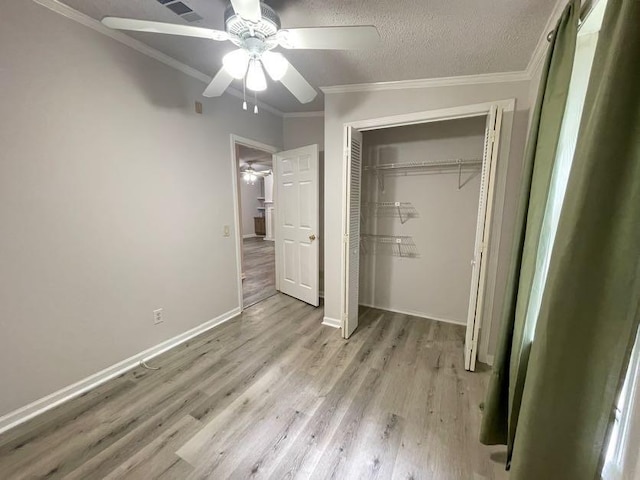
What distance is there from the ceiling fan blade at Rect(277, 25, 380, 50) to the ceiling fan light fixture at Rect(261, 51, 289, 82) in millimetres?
110

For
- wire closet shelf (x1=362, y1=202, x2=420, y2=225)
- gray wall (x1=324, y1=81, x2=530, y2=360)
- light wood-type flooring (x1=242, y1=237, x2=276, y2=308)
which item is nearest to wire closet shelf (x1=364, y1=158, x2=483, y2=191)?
wire closet shelf (x1=362, y1=202, x2=420, y2=225)

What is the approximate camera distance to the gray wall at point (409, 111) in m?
2.05

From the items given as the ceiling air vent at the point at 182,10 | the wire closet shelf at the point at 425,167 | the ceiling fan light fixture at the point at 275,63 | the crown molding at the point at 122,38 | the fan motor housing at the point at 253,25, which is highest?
the crown molding at the point at 122,38

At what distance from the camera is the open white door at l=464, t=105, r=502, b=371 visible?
1.84 metres

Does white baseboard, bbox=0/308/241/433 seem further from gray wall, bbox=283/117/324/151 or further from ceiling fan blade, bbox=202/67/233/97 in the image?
gray wall, bbox=283/117/324/151

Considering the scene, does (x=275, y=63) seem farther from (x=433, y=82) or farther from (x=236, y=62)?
(x=433, y=82)

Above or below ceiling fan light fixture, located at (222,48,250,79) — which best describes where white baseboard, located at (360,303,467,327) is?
below

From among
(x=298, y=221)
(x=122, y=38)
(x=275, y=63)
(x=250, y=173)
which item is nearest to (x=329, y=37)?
(x=275, y=63)

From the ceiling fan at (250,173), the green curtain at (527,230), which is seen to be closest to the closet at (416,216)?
the green curtain at (527,230)

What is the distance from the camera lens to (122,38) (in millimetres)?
1879

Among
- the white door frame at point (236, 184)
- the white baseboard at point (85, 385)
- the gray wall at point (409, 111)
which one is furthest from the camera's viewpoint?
the white door frame at point (236, 184)

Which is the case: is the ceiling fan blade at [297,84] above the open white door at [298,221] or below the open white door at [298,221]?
above

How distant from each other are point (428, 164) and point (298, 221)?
5.57 ft

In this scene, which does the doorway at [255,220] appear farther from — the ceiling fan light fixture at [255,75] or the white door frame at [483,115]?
the white door frame at [483,115]
